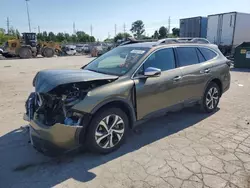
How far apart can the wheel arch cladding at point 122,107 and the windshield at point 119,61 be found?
50 centimetres

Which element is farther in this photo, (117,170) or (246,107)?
(246,107)

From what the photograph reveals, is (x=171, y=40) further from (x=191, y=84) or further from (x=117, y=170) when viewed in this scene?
(x=117, y=170)

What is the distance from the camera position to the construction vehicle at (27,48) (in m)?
24.9

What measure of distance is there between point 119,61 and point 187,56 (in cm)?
150

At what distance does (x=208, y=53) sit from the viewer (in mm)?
5098

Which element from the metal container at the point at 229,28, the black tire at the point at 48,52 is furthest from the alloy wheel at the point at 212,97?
the black tire at the point at 48,52

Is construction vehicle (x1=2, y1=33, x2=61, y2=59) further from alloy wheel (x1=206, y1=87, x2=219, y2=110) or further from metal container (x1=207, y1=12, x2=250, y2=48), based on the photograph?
alloy wheel (x1=206, y1=87, x2=219, y2=110)

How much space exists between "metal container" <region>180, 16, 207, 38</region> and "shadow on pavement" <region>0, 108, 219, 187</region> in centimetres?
1873

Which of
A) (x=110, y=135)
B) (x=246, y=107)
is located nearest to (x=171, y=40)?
(x=110, y=135)

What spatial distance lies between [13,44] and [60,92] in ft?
84.1

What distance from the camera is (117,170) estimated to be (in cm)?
297

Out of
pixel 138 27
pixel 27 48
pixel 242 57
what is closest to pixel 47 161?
pixel 242 57

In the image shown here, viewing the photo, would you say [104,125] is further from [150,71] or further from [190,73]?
[190,73]

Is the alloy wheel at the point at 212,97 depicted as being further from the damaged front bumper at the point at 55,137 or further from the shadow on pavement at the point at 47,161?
the damaged front bumper at the point at 55,137
